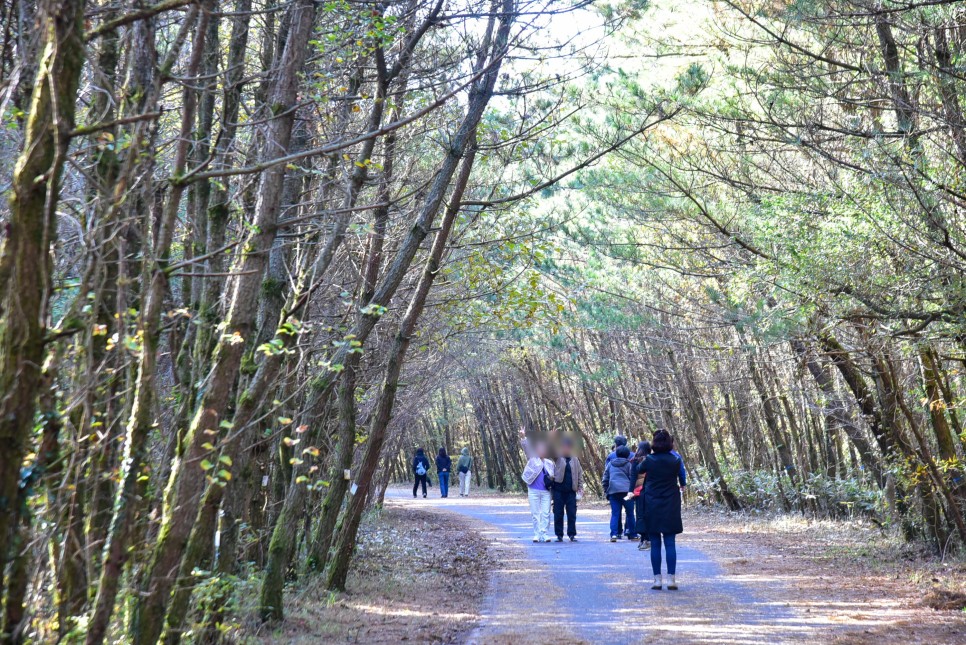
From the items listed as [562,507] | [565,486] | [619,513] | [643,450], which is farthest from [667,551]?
[562,507]

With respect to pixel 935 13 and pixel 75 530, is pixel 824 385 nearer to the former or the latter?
pixel 935 13

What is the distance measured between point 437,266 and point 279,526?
3290 mm

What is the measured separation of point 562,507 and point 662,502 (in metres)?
6.05

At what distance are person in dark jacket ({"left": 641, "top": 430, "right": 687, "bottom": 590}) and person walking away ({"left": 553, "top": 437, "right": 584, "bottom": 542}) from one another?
5.40 metres

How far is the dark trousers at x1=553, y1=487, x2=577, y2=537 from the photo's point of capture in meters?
15.7

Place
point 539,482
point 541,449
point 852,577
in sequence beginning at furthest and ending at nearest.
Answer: point 541,449 → point 539,482 → point 852,577

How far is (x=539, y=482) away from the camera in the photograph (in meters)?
15.6

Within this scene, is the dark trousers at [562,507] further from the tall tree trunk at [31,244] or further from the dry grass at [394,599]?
the tall tree trunk at [31,244]

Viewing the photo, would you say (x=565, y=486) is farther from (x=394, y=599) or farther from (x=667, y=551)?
(x=394, y=599)

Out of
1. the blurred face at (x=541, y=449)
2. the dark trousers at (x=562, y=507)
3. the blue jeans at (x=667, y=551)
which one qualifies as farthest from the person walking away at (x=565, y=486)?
the blue jeans at (x=667, y=551)

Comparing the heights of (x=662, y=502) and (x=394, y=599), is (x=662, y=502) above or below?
above

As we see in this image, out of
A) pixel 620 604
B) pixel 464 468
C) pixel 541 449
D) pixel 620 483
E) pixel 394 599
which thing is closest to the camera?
pixel 620 604

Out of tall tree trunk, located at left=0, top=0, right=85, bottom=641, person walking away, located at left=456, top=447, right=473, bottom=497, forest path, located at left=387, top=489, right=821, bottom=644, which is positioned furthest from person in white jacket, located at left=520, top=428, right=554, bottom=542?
person walking away, located at left=456, top=447, right=473, bottom=497

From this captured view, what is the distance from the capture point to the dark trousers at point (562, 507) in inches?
620
